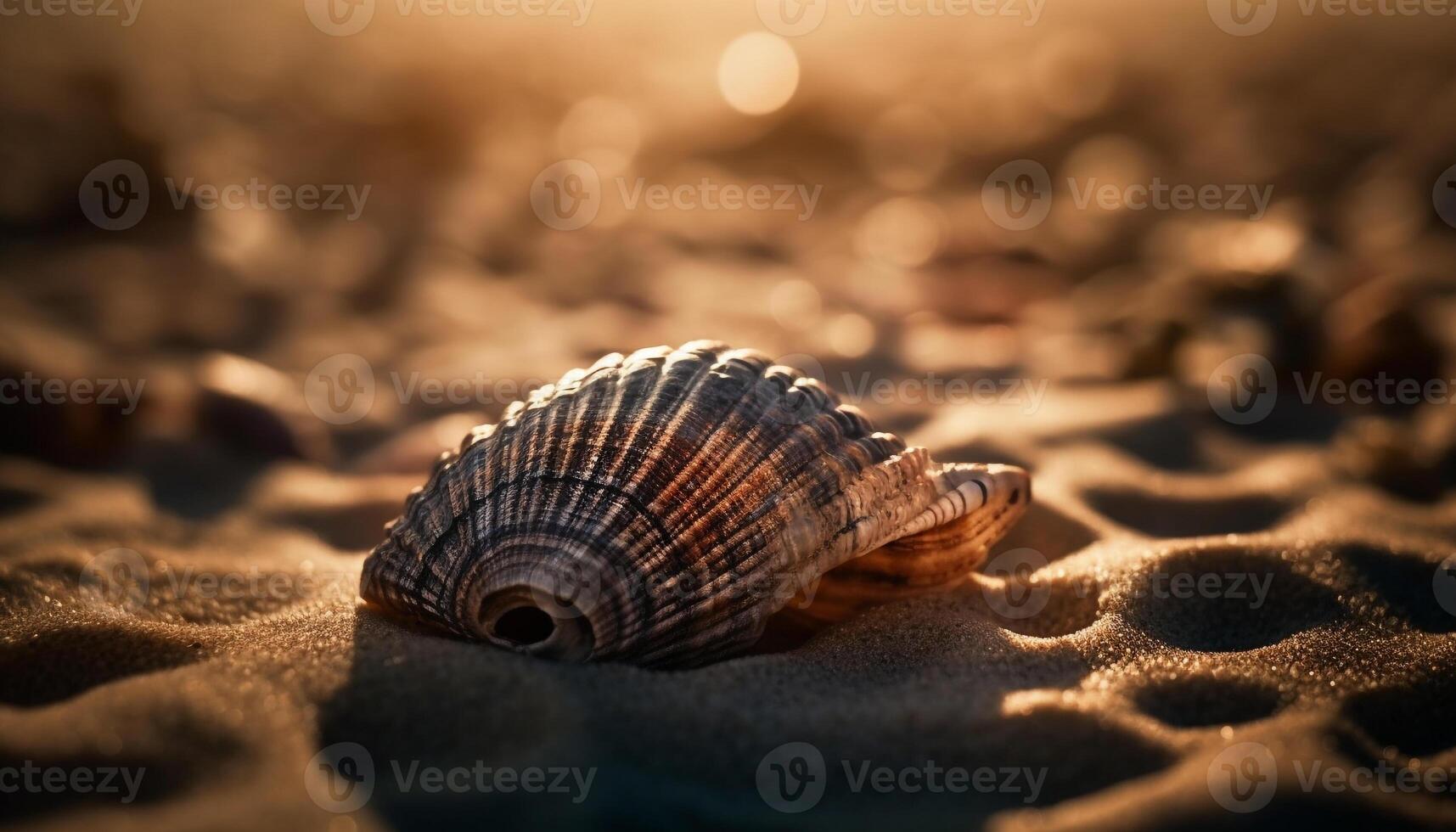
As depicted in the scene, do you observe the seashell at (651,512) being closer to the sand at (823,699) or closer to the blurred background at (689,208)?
the sand at (823,699)

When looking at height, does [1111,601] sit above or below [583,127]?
below

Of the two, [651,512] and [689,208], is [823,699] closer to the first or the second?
[651,512]

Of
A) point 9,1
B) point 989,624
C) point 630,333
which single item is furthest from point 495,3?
point 989,624

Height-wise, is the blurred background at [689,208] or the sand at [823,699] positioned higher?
the blurred background at [689,208]

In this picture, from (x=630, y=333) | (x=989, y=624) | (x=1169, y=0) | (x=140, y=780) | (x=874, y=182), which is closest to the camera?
(x=140, y=780)

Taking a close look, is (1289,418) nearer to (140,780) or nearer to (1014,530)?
(1014,530)

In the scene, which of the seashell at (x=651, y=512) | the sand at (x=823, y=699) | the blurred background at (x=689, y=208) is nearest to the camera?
the sand at (x=823, y=699)

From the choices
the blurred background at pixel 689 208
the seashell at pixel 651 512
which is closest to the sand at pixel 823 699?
the seashell at pixel 651 512
